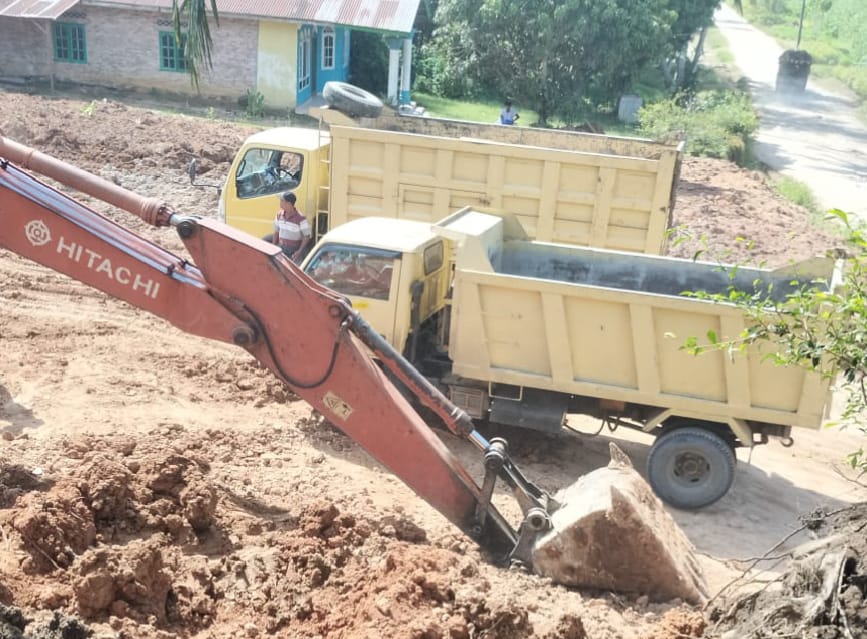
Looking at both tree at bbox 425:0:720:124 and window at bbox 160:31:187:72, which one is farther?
window at bbox 160:31:187:72

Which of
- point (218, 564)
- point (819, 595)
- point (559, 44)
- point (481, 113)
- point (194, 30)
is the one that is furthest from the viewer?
point (481, 113)

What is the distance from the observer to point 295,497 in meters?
7.42

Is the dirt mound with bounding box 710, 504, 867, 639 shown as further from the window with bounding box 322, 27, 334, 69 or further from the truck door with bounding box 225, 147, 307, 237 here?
the window with bounding box 322, 27, 334, 69

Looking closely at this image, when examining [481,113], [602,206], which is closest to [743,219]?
[602,206]

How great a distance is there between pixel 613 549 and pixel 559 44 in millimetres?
22211

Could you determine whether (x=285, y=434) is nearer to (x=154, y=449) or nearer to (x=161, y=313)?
(x=154, y=449)

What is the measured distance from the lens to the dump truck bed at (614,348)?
7.96 m

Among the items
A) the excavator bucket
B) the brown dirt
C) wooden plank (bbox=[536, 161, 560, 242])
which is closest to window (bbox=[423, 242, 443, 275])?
the brown dirt

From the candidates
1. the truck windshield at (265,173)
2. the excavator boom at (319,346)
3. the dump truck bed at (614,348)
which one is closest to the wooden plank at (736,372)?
the dump truck bed at (614,348)

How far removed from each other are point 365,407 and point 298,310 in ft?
2.44

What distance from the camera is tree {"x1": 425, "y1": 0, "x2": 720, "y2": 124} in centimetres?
2608

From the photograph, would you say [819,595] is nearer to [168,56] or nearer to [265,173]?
[265,173]

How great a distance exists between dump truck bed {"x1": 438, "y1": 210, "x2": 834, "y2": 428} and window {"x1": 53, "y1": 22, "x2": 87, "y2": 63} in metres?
23.9

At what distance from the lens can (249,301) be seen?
6027 mm
